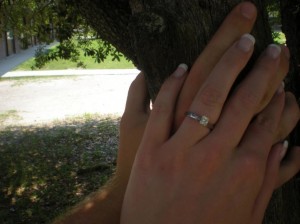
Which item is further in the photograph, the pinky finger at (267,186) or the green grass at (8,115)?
the green grass at (8,115)

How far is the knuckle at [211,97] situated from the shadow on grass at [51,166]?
5.12 m

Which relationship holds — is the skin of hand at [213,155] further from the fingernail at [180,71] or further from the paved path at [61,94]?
the paved path at [61,94]

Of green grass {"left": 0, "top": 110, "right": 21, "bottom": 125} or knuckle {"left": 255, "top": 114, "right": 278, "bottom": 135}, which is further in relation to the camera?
green grass {"left": 0, "top": 110, "right": 21, "bottom": 125}

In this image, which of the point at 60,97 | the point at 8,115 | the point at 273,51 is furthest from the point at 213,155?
the point at 60,97

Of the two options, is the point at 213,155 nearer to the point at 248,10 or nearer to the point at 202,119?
the point at 202,119

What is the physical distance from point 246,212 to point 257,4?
0.60m

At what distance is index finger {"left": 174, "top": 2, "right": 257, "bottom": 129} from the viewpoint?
1145 mm

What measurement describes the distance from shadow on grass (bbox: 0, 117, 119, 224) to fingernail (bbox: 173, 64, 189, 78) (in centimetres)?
500

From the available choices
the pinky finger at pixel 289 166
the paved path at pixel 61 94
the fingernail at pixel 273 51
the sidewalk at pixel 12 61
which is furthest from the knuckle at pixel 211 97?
the sidewalk at pixel 12 61

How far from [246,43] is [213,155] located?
296 mm

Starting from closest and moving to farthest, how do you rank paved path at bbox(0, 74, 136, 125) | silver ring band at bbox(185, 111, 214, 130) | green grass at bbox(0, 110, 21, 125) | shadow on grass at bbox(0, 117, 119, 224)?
1. silver ring band at bbox(185, 111, 214, 130)
2. shadow on grass at bbox(0, 117, 119, 224)
3. green grass at bbox(0, 110, 21, 125)
4. paved path at bbox(0, 74, 136, 125)

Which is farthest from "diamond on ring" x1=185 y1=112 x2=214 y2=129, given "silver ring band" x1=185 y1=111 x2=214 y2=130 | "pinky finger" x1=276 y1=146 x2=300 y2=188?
"pinky finger" x1=276 y1=146 x2=300 y2=188

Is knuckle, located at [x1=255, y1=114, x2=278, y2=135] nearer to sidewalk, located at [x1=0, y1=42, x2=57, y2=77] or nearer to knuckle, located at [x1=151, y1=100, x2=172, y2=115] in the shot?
knuckle, located at [x1=151, y1=100, x2=172, y2=115]

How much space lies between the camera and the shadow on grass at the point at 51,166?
6.30 metres
